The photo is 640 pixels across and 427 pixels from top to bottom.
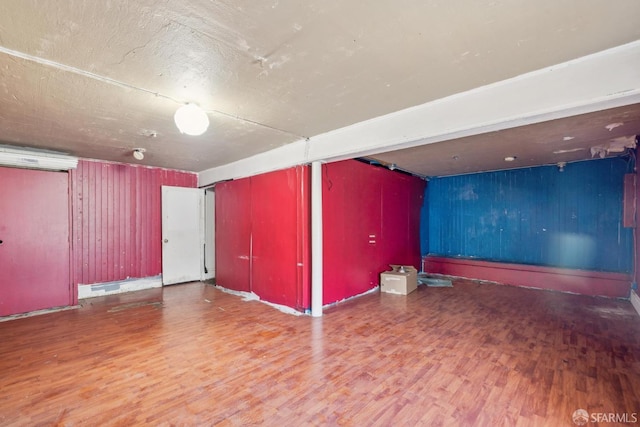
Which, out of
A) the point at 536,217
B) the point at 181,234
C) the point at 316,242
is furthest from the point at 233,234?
the point at 536,217

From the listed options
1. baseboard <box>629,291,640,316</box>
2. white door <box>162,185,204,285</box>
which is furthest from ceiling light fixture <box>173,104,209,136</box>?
baseboard <box>629,291,640,316</box>

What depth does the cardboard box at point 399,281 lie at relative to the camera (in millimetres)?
5453

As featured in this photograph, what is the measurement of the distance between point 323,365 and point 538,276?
5.56m

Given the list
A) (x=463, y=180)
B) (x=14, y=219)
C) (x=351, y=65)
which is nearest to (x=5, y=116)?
(x=14, y=219)

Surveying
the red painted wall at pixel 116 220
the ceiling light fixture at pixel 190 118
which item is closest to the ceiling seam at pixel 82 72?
the ceiling light fixture at pixel 190 118

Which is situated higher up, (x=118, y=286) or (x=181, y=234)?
(x=181, y=234)

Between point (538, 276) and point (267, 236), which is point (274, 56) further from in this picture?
point (538, 276)

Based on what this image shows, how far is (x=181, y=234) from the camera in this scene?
21.5 feet

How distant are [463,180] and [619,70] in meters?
5.60

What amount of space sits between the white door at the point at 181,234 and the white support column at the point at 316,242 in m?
3.80

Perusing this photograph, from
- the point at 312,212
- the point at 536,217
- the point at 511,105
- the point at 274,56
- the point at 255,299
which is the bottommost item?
the point at 255,299

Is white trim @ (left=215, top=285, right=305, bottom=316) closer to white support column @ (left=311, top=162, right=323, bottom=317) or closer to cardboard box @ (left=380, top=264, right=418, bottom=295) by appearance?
white support column @ (left=311, top=162, right=323, bottom=317)

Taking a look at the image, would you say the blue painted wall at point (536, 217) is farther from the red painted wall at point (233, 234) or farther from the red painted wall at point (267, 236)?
the red painted wall at point (233, 234)

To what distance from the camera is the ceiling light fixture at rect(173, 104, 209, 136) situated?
2.75 metres
